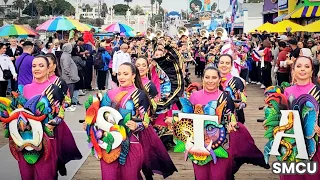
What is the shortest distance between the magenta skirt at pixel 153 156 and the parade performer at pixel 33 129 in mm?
963

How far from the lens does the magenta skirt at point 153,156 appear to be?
5691 mm

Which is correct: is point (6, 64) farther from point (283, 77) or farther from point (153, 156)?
point (153, 156)

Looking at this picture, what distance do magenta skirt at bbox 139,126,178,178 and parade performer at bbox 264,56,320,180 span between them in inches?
50.5

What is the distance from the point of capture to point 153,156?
231 inches

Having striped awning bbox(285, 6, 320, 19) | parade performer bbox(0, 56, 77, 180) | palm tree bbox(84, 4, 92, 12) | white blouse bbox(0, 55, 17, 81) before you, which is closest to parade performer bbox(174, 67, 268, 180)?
parade performer bbox(0, 56, 77, 180)

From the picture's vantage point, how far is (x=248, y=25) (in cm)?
4262

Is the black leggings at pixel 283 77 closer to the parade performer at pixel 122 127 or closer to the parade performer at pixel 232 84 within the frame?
the parade performer at pixel 232 84

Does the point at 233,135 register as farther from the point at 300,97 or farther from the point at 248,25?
the point at 248,25

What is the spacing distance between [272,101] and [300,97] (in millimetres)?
264

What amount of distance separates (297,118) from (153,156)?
1.75 m

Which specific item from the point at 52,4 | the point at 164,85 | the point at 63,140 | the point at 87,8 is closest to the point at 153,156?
the point at 63,140

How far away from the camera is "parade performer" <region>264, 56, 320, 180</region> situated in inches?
192

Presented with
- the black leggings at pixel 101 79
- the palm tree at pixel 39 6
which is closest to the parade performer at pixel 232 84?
the black leggings at pixel 101 79

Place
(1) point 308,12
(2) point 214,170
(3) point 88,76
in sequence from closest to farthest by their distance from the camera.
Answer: (2) point 214,170
(3) point 88,76
(1) point 308,12
